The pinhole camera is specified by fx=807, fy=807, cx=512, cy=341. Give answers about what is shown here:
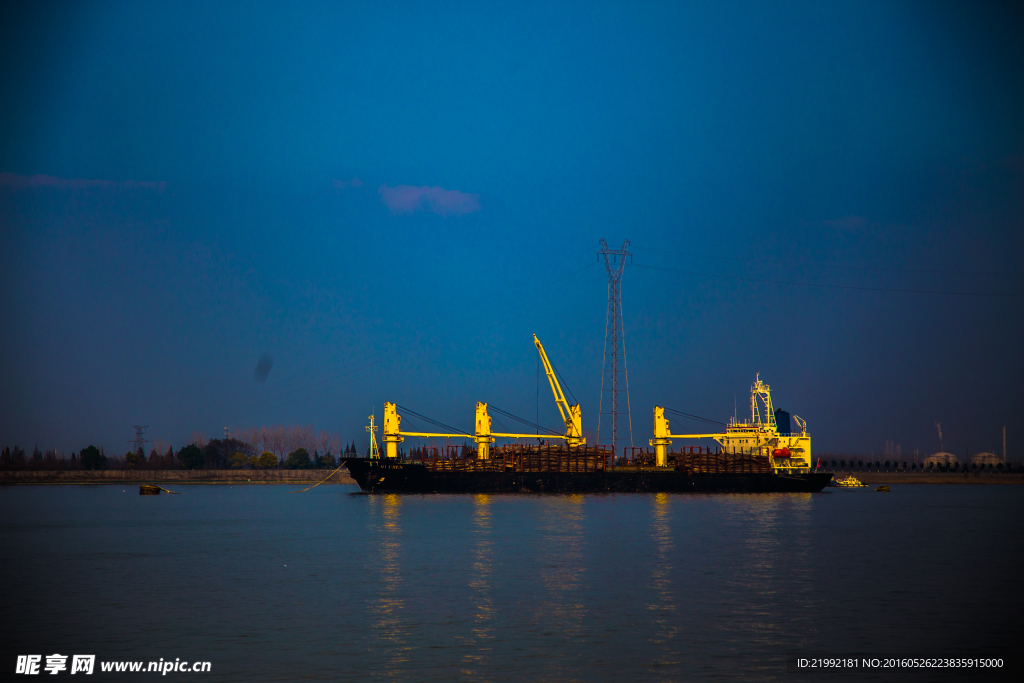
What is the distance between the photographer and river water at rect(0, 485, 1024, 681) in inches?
791

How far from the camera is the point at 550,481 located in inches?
4082

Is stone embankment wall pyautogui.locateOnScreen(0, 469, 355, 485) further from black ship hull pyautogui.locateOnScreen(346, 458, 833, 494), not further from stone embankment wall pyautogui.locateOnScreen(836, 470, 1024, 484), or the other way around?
stone embankment wall pyautogui.locateOnScreen(836, 470, 1024, 484)

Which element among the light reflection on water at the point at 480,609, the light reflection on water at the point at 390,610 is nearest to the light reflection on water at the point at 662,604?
the light reflection on water at the point at 480,609

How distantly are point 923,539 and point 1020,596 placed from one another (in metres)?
21.1

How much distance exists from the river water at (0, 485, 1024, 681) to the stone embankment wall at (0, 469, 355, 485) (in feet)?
415

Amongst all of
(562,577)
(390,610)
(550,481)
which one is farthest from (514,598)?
(550,481)

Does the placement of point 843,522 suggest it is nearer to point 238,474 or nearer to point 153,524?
point 153,524

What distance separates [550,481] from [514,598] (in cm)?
7616

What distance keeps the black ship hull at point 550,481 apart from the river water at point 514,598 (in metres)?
43.3

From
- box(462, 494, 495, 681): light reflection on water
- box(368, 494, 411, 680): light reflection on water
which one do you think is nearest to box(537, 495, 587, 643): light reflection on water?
box(462, 494, 495, 681): light reflection on water

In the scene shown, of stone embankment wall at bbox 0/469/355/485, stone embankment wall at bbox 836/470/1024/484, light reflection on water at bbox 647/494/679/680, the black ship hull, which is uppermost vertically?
light reflection on water at bbox 647/494/679/680

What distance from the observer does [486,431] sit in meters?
109

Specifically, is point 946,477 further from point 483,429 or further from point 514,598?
point 514,598

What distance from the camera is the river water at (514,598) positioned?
20.1 meters
